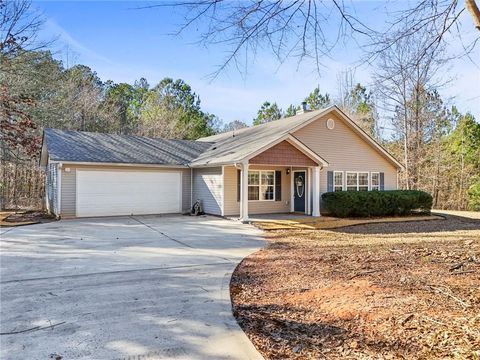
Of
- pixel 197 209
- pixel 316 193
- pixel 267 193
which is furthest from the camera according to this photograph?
pixel 267 193

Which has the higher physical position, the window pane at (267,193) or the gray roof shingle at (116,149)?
the gray roof shingle at (116,149)

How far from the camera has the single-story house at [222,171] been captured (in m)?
14.8

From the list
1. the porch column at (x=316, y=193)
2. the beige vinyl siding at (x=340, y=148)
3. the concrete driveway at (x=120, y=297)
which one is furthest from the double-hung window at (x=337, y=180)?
the concrete driveway at (x=120, y=297)

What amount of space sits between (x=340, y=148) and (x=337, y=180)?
1.55 m

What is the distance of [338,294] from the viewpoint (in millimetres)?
4852

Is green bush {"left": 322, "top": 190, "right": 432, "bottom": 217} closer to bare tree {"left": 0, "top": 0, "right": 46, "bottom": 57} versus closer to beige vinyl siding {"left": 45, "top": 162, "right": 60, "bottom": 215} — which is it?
beige vinyl siding {"left": 45, "top": 162, "right": 60, "bottom": 215}

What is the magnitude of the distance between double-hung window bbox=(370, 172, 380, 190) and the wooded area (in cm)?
452

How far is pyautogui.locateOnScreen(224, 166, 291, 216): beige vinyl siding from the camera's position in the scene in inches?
610

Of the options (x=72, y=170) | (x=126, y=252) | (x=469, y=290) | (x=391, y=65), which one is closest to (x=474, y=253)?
(x=469, y=290)

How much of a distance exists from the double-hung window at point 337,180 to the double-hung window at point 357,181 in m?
0.44

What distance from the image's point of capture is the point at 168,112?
108ft

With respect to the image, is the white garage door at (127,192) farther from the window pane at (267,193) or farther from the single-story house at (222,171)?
the window pane at (267,193)

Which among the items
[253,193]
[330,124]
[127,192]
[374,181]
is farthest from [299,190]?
[127,192]

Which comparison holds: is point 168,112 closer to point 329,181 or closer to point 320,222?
point 329,181
